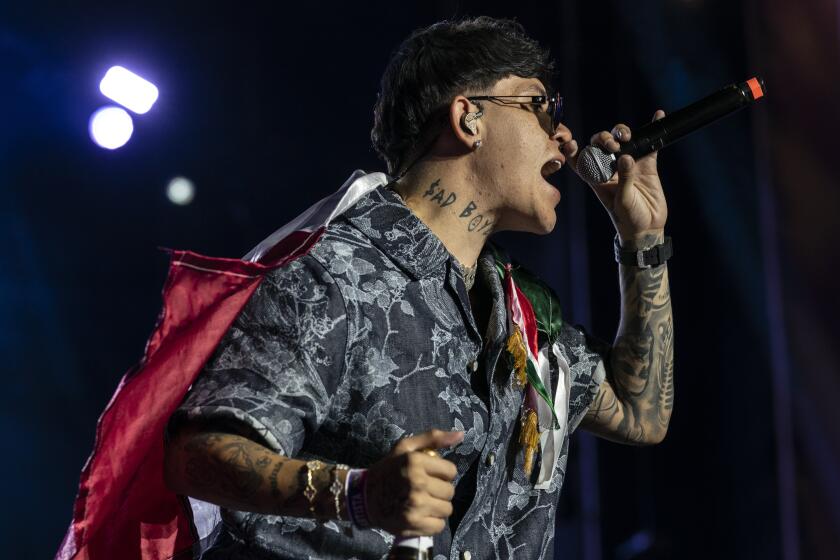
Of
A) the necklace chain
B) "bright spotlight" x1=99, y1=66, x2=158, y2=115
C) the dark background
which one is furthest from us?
"bright spotlight" x1=99, y1=66, x2=158, y2=115

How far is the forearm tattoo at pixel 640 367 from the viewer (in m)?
1.96

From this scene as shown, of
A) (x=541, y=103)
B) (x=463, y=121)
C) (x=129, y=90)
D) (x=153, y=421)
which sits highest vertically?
(x=541, y=103)

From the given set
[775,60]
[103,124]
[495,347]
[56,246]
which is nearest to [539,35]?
[775,60]

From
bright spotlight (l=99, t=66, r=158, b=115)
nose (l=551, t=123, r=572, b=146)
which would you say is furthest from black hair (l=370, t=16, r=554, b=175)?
bright spotlight (l=99, t=66, r=158, b=115)

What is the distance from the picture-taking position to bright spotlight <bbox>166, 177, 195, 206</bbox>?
3.20m

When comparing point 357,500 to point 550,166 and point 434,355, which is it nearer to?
point 434,355

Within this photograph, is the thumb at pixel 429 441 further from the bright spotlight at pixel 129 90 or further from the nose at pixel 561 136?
the bright spotlight at pixel 129 90

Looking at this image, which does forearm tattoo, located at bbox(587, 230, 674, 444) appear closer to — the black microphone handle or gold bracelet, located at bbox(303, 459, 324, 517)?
the black microphone handle

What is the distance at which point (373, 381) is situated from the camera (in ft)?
4.90

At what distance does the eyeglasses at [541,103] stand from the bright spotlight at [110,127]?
1606 mm

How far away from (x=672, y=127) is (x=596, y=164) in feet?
0.54

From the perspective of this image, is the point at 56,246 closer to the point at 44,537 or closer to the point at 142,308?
the point at 142,308

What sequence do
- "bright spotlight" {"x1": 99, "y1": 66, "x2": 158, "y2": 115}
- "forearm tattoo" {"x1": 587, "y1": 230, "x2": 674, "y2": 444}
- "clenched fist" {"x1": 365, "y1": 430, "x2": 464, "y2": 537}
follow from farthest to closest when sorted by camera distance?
"bright spotlight" {"x1": 99, "y1": 66, "x2": 158, "y2": 115} < "forearm tattoo" {"x1": 587, "y1": 230, "x2": 674, "y2": 444} < "clenched fist" {"x1": 365, "y1": 430, "x2": 464, "y2": 537}

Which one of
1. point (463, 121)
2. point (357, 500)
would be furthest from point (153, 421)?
point (463, 121)
